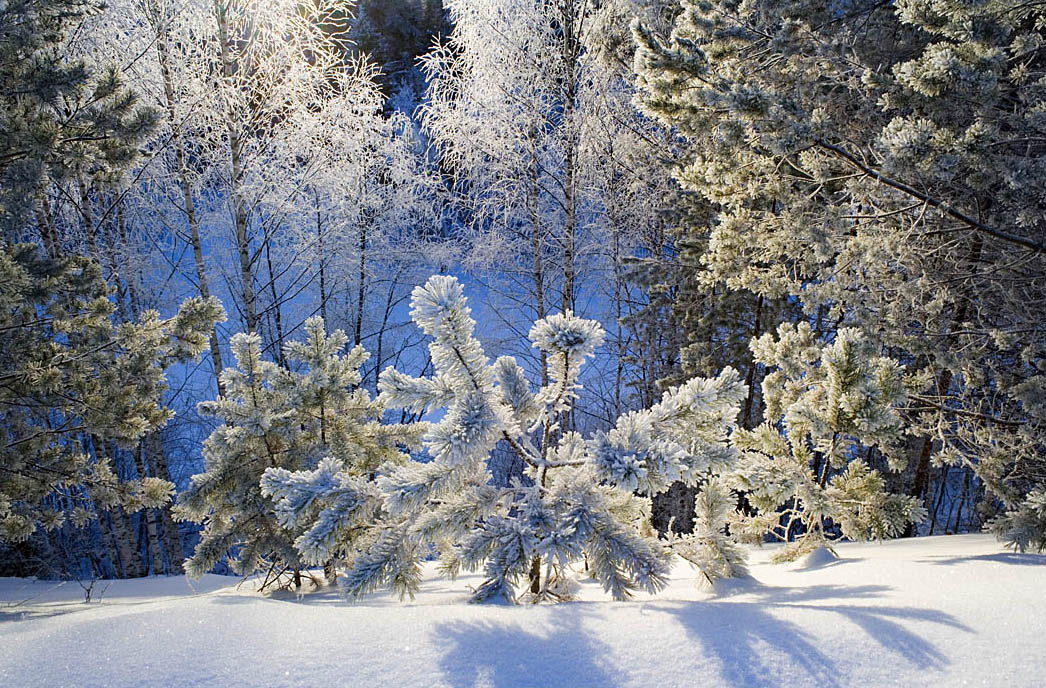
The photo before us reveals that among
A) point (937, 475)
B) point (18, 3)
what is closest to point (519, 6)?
point (18, 3)

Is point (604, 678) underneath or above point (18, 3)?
underneath

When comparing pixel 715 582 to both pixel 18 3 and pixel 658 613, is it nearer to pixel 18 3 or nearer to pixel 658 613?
pixel 658 613

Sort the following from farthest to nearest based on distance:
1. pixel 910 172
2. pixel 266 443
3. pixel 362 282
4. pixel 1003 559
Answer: pixel 362 282
pixel 266 443
pixel 910 172
pixel 1003 559

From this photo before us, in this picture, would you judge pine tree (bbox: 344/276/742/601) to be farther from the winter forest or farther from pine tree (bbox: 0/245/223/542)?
pine tree (bbox: 0/245/223/542)

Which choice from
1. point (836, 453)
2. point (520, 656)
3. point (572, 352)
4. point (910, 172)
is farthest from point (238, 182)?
point (520, 656)

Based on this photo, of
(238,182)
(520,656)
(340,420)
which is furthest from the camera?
(238,182)

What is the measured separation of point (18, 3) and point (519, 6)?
6034 millimetres

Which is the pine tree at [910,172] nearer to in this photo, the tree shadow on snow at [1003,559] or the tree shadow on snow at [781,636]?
the tree shadow on snow at [1003,559]

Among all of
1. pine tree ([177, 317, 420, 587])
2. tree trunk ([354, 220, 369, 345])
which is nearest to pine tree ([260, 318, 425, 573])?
pine tree ([177, 317, 420, 587])

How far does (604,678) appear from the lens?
150 centimetres

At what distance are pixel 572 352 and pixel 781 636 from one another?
1.03 meters

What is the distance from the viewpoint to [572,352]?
2188 millimetres

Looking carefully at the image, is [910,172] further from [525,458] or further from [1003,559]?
[525,458]

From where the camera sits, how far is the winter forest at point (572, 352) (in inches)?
75.3
